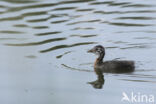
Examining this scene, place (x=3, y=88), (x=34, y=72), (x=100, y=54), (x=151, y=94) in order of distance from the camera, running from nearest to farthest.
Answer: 1. (x=151, y=94)
2. (x=3, y=88)
3. (x=34, y=72)
4. (x=100, y=54)

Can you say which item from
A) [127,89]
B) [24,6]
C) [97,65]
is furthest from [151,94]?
[24,6]

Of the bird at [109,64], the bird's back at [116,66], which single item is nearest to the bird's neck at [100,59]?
the bird at [109,64]

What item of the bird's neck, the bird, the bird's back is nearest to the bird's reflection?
the bird

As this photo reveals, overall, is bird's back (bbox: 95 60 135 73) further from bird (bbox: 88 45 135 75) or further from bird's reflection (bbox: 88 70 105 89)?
bird's reflection (bbox: 88 70 105 89)

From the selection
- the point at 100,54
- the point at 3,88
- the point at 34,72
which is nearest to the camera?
the point at 3,88

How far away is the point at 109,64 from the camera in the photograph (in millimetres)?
14195

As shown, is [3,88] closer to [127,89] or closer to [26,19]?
[127,89]

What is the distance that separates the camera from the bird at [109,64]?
1391 cm

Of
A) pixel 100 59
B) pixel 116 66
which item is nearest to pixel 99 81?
pixel 116 66

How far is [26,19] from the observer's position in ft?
60.0

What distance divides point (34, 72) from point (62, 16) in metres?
5.05

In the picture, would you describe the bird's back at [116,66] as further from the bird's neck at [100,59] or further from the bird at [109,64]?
the bird's neck at [100,59]

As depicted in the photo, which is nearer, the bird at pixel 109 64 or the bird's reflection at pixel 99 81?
the bird's reflection at pixel 99 81

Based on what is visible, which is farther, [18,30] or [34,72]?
[18,30]
